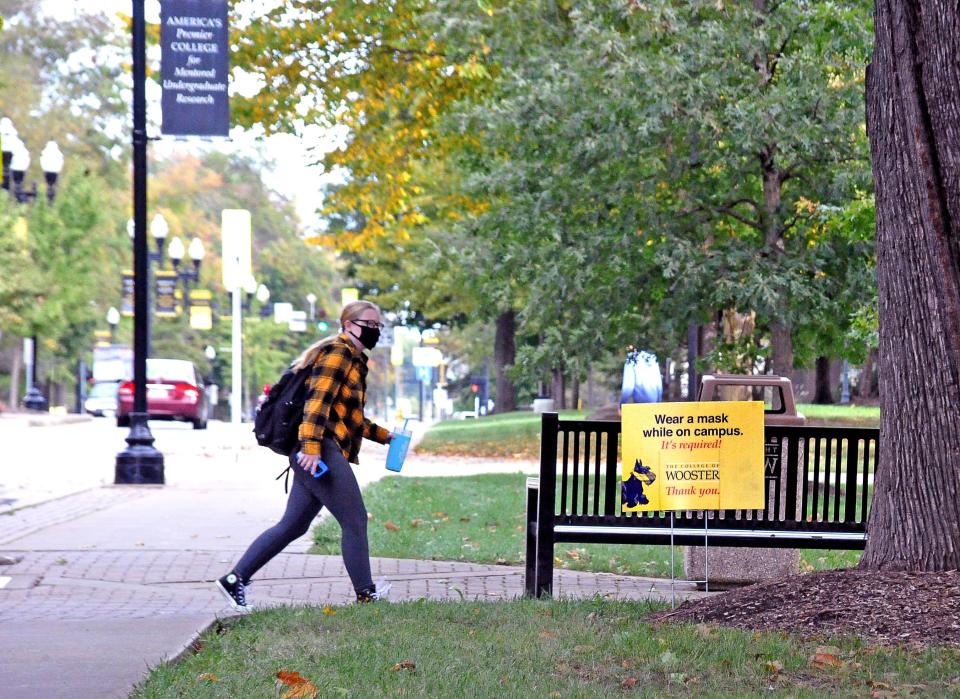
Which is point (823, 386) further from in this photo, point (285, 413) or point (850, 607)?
point (850, 607)

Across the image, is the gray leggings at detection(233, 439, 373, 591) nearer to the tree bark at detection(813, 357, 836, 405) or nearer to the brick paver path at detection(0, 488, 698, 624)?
the brick paver path at detection(0, 488, 698, 624)

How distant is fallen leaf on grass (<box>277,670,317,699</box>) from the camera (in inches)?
226

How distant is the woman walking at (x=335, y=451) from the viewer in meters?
8.33

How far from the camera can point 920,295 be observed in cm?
732

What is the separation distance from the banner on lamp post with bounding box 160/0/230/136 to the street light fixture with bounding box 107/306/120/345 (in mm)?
58250

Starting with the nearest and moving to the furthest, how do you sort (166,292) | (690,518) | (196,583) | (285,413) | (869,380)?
(285,413)
(690,518)
(196,583)
(869,380)
(166,292)

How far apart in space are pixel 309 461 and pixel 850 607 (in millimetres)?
2871

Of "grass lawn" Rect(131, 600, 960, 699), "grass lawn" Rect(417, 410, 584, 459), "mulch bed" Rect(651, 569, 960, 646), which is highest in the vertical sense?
"mulch bed" Rect(651, 569, 960, 646)

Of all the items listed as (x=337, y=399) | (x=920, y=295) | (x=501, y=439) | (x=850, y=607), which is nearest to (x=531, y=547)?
(x=337, y=399)

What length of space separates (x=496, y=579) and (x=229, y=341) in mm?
74498

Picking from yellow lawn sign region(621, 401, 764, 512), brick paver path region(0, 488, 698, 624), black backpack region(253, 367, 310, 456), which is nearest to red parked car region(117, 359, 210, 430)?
brick paver path region(0, 488, 698, 624)

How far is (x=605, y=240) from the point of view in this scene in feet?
68.8

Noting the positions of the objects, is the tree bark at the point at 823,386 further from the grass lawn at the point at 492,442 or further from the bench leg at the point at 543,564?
the bench leg at the point at 543,564

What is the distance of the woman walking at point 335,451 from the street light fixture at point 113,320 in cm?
6817
